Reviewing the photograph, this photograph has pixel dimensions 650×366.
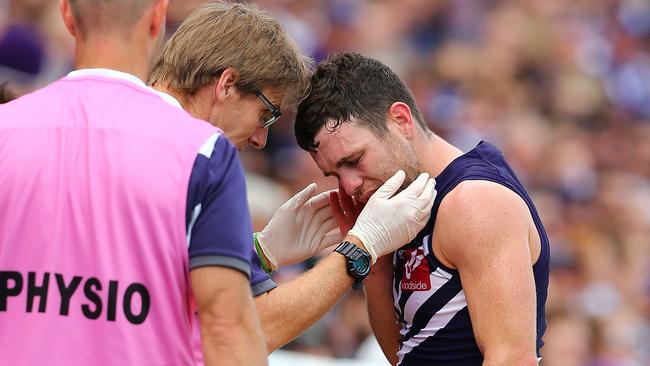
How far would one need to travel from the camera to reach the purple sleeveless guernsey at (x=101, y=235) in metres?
2.94

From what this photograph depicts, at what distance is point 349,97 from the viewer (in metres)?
4.42

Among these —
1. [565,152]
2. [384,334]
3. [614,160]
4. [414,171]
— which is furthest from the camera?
[614,160]

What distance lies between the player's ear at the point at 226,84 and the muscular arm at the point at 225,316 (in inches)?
46.0

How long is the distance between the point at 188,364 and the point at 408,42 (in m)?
8.63

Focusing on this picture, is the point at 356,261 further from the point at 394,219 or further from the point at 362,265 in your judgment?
the point at 394,219

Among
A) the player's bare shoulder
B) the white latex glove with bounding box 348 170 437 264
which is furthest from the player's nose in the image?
the player's bare shoulder

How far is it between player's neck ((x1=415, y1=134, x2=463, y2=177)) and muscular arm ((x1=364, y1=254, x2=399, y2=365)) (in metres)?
0.44

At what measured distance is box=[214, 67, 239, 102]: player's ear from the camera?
13.1 ft

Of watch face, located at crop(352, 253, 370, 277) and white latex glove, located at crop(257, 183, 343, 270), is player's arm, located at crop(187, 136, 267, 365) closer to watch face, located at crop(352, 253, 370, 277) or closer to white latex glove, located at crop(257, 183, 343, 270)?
watch face, located at crop(352, 253, 370, 277)

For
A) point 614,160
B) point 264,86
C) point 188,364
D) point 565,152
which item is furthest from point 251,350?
point 614,160

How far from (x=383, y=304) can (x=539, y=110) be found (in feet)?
24.0

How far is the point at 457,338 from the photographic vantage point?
13.9 feet

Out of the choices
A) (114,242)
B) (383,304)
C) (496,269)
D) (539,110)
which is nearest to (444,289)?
(496,269)

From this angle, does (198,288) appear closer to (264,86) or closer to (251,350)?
(251,350)
